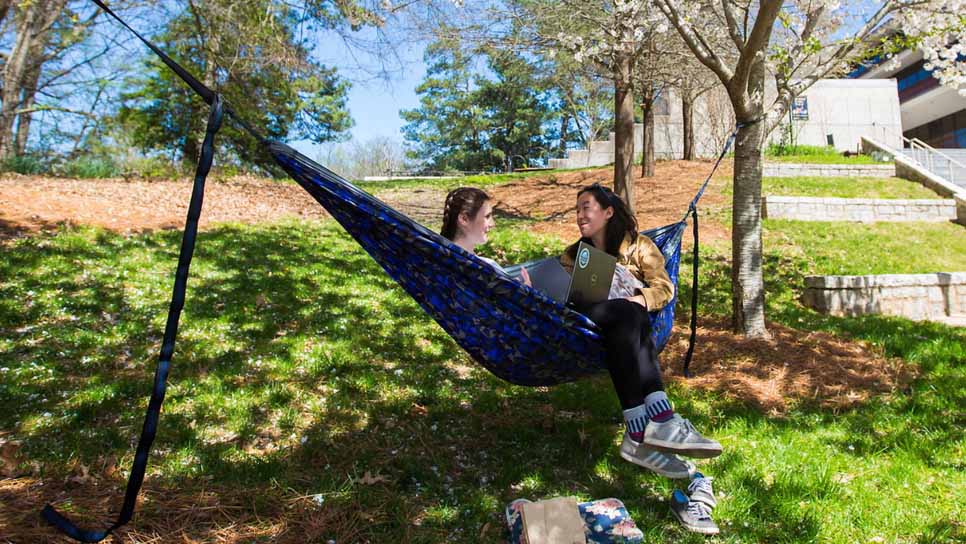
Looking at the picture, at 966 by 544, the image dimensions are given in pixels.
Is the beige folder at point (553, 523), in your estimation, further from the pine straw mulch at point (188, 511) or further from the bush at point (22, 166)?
the bush at point (22, 166)

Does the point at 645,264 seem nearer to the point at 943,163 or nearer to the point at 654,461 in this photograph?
the point at 654,461

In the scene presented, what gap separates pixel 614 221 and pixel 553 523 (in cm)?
138

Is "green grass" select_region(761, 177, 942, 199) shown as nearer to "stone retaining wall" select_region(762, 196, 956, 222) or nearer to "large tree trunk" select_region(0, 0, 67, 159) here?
"stone retaining wall" select_region(762, 196, 956, 222)

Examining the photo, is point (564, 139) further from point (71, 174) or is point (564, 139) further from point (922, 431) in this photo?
point (922, 431)

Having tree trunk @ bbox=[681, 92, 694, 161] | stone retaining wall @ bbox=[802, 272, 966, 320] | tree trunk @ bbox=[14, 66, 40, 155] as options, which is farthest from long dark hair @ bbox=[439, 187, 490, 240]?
tree trunk @ bbox=[681, 92, 694, 161]

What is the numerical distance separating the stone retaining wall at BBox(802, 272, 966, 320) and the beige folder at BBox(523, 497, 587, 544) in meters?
4.69

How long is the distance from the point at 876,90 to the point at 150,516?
2106 cm

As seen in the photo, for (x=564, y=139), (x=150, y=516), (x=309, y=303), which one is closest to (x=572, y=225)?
(x=309, y=303)

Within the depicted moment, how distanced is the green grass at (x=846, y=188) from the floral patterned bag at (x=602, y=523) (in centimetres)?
881

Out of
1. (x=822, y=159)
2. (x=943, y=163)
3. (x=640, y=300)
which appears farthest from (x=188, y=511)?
(x=943, y=163)

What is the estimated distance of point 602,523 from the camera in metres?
2.04

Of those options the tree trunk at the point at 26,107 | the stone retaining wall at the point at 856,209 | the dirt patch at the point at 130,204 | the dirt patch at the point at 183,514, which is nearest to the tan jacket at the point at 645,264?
the dirt patch at the point at 183,514

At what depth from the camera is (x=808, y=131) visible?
16797 mm

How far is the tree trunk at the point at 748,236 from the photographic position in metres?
4.27
